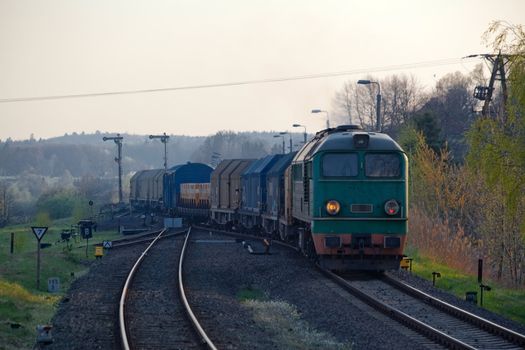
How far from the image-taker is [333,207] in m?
21.4

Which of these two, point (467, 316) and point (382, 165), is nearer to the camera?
point (467, 316)

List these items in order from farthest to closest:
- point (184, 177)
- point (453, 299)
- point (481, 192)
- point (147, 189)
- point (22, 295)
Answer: point (147, 189) < point (184, 177) < point (481, 192) < point (22, 295) < point (453, 299)

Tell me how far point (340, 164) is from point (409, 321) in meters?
7.27

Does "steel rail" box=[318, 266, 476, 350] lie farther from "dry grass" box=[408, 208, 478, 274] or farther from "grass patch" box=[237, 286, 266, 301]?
"dry grass" box=[408, 208, 478, 274]

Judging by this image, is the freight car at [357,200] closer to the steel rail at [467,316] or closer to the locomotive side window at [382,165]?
the locomotive side window at [382,165]

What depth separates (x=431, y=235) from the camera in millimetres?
32438

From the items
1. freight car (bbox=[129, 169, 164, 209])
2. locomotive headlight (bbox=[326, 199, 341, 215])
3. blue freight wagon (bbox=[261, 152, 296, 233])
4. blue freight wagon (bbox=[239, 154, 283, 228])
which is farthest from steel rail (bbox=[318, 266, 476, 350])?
freight car (bbox=[129, 169, 164, 209])

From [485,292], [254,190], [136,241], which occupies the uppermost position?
[254,190]

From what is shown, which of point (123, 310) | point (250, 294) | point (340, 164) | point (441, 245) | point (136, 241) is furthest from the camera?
point (136, 241)

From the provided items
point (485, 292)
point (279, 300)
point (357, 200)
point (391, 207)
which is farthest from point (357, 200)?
point (485, 292)

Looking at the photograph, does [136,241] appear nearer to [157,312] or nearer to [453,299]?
[157,312]

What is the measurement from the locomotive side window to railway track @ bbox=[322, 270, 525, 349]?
2.65 metres

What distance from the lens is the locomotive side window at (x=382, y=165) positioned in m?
21.8

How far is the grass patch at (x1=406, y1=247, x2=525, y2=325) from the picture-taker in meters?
18.5
